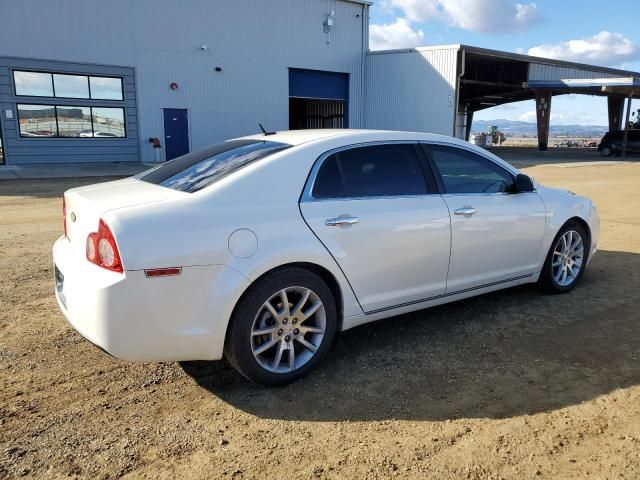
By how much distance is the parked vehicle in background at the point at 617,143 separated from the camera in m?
30.4

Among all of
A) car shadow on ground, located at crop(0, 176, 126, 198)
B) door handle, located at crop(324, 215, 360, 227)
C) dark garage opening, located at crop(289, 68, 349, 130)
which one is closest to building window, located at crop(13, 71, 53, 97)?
car shadow on ground, located at crop(0, 176, 126, 198)

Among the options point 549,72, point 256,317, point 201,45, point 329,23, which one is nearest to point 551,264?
point 256,317

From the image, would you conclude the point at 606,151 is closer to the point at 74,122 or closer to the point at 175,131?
the point at 175,131

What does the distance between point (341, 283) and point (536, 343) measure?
166cm

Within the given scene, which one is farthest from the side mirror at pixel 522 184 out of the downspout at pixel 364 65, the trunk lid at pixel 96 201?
the downspout at pixel 364 65

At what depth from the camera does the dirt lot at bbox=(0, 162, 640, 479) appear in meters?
2.67

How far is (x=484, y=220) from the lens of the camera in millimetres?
4293

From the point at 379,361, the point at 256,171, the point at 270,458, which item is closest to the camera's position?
the point at 270,458

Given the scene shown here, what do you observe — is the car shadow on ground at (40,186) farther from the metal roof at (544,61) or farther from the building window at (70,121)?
the metal roof at (544,61)

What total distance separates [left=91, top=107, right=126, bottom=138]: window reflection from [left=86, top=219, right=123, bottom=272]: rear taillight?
2016 centimetres

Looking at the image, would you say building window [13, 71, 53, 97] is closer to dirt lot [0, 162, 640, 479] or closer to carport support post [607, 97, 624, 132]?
dirt lot [0, 162, 640, 479]

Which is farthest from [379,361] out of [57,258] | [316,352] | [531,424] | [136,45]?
[136,45]

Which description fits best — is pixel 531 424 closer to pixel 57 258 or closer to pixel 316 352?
pixel 316 352

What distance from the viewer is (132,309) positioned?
289cm
